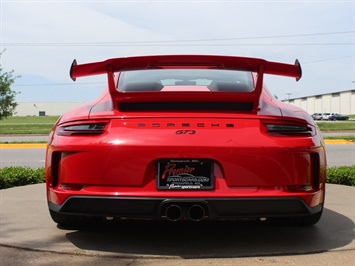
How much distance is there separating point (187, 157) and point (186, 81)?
43.5 inches

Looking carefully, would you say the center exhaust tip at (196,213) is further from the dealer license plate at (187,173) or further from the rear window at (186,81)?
the rear window at (186,81)

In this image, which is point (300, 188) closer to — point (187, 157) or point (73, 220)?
point (187, 157)

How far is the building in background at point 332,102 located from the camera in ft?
293

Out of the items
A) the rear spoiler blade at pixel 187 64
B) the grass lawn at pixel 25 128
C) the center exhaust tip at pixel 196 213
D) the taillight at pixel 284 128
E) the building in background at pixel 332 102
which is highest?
the rear spoiler blade at pixel 187 64

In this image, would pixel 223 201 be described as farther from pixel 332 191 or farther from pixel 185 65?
pixel 332 191

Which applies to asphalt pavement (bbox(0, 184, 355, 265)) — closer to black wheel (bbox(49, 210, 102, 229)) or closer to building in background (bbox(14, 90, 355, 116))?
black wheel (bbox(49, 210, 102, 229))

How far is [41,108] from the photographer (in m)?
111

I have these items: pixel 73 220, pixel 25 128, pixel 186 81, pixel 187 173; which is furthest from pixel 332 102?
pixel 187 173

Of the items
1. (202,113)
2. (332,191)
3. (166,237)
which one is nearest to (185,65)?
(202,113)

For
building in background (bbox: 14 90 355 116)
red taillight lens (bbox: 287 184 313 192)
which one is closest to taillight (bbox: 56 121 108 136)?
red taillight lens (bbox: 287 184 313 192)

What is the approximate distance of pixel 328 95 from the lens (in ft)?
330

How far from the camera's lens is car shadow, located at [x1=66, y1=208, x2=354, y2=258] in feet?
10.2

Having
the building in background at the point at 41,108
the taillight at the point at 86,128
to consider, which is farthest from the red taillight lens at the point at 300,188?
the building in background at the point at 41,108

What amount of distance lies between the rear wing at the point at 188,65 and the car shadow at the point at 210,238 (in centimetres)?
106
